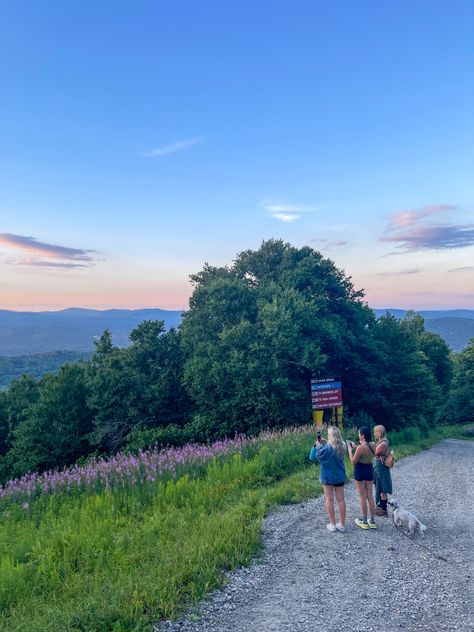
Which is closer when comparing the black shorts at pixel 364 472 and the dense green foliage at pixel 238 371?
the black shorts at pixel 364 472

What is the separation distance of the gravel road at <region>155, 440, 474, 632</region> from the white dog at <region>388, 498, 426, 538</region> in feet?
0.51

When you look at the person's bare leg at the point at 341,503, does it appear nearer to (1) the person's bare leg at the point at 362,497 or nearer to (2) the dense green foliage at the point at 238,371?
(1) the person's bare leg at the point at 362,497

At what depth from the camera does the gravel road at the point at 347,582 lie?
5055mm

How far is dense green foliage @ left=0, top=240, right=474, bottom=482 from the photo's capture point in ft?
76.1

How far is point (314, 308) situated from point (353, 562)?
758 inches

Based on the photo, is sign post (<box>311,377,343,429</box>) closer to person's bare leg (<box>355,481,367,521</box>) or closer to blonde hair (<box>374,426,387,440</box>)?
blonde hair (<box>374,426,387,440</box>)

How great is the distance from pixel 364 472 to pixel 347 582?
246cm

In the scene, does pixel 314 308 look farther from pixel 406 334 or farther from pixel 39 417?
pixel 39 417

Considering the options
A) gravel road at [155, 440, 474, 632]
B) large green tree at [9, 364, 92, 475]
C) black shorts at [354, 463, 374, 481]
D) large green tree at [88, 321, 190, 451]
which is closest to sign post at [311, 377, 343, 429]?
gravel road at [155, 440, 474, 632]

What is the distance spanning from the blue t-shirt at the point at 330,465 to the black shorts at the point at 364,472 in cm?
59

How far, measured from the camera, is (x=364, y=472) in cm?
814

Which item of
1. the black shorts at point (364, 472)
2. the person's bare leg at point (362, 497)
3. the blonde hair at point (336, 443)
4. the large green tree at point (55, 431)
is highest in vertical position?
the blonde hair at point (336, 443)

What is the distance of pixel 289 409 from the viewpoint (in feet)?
76.3

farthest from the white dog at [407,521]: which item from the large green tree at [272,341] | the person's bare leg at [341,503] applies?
the large green tree at [272,341]
